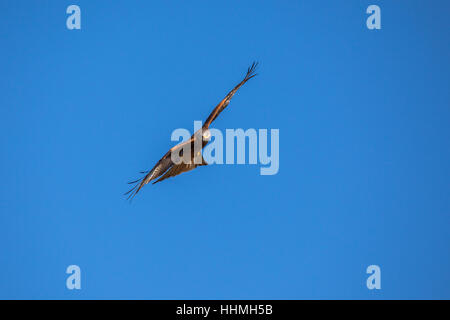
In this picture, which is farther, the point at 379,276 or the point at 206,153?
the point at 379,276

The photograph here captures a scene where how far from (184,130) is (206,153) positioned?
154cm

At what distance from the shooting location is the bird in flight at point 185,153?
12602mm

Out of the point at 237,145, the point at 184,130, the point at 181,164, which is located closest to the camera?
the point at 181,164

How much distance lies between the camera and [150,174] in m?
12.5

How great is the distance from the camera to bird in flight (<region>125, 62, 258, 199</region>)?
1260cm

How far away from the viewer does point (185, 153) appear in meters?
13.1
